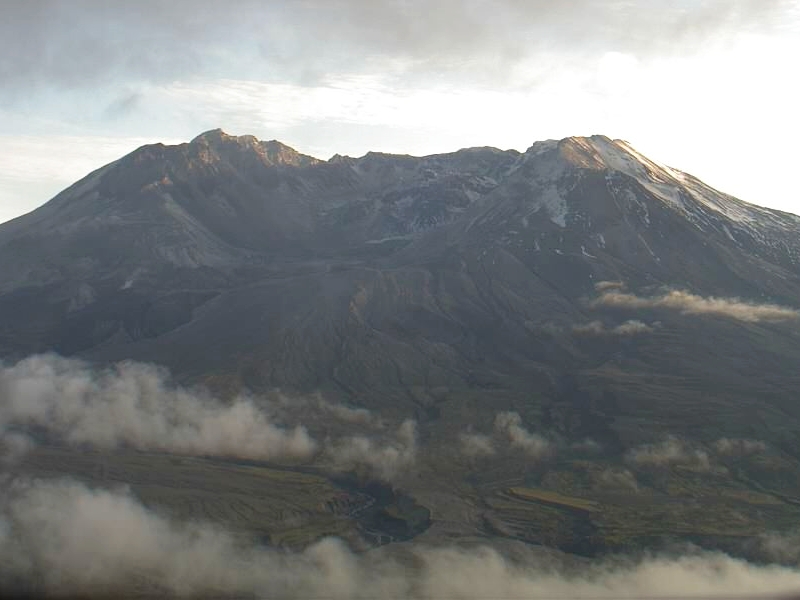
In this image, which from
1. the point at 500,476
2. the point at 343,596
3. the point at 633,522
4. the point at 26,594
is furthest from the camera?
the point at 500,476

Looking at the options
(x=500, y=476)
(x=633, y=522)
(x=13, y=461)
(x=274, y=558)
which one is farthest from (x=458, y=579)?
(x=13, y=461)

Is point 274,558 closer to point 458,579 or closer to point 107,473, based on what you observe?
point 458,579

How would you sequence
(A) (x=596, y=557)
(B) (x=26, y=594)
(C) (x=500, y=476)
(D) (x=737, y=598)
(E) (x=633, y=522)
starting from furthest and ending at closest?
(C) (x=500, y=476) < (E) (x=633, y=522) < (A) (x=596, y=557) < (B) (x=26, y=594) < (D) (x=737, y=598)

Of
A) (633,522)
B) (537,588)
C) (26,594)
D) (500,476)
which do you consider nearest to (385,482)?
(500,476)

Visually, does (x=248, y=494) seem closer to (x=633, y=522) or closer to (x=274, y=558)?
(x=274, y=558)

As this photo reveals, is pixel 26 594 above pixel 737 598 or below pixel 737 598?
below

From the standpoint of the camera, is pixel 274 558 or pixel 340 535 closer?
pixel 274 558

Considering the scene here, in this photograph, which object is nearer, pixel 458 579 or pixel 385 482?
pixel 458 579

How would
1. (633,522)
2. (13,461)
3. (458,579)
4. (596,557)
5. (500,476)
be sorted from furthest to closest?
(500,476)
(13,461)
(633,522)
(596,557)
(458,579)

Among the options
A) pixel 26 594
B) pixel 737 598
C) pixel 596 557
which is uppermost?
pixel 737 598
